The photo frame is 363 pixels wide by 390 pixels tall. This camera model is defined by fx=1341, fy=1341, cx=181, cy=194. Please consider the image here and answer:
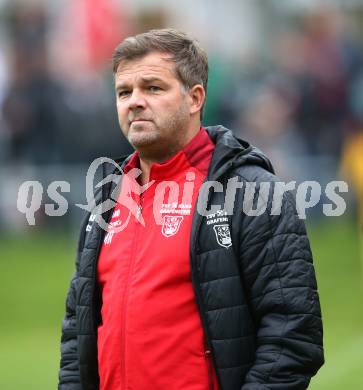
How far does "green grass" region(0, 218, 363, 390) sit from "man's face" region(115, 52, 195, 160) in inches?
209

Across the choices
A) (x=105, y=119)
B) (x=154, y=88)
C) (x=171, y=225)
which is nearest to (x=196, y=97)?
Answer: (x=154, y=88)

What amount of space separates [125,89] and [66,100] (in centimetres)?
1325

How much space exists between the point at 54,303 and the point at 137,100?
1000 centimetres

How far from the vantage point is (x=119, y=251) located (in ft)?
19.4

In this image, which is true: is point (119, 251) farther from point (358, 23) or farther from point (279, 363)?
point (358, 23)

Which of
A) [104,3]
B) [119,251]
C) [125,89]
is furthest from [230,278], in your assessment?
[104,3]

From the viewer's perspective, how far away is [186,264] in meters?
5.73

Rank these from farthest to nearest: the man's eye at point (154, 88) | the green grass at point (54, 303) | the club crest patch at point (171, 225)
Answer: the green grass at point (54, 303)
the man's eye at point (154, 88)
the club crest patch at point (171, 225)

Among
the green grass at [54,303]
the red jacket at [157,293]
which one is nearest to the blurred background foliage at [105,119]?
the green grass at [54,303]

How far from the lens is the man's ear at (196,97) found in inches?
237

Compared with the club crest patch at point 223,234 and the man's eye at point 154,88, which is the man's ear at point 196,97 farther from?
the club crest patch at point 223,234

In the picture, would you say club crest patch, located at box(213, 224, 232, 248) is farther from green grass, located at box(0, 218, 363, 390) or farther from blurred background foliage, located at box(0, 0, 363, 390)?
blurred background foliage, located at box(0, 0, 363, 390)

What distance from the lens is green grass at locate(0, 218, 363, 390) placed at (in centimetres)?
1179

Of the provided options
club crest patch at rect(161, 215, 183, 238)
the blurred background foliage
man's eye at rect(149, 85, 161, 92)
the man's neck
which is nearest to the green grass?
the blurred background foliage
